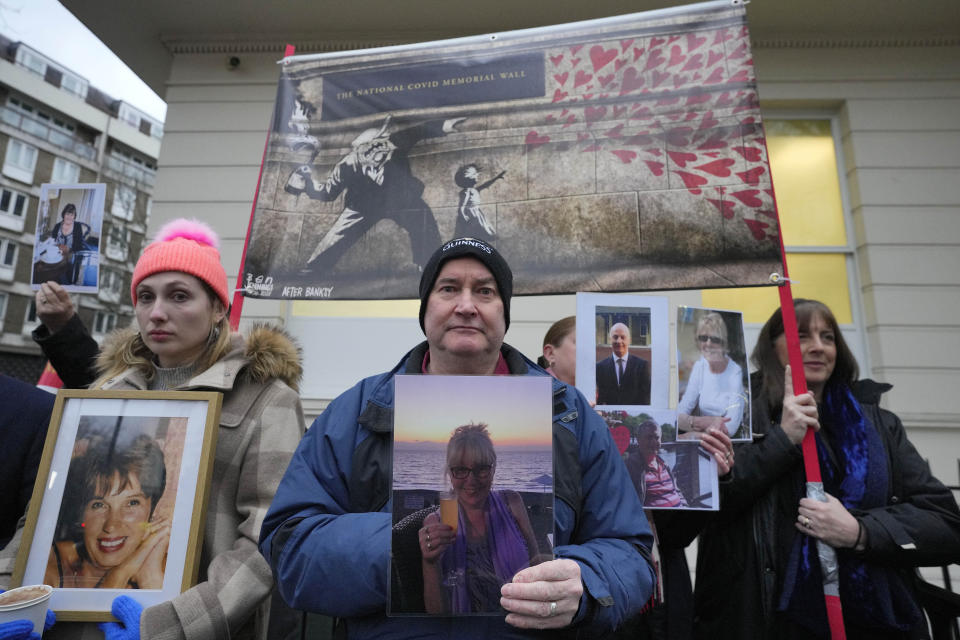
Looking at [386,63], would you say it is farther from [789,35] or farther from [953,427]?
[953,427]

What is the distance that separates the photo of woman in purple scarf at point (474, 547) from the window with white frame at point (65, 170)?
39974mm

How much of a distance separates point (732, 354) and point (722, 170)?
0.78 metres

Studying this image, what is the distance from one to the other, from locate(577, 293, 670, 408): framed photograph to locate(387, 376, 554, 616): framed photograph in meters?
0.95

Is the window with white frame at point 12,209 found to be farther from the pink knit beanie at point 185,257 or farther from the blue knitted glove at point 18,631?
the blue knitted glove at point 18,631

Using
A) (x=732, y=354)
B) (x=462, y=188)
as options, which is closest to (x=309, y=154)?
(x=462, y=188)

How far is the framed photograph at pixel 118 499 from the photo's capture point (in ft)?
4.94

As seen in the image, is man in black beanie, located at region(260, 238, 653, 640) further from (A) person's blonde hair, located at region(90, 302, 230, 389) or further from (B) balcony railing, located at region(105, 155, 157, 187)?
(B) balcony railing, located at region(105, 155, 157, 187)

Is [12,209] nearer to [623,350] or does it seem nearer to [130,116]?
[130,116]

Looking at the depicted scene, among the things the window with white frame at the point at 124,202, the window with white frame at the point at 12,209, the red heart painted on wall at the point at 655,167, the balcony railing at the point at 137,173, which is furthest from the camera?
the window with white frame at the point at 12,209

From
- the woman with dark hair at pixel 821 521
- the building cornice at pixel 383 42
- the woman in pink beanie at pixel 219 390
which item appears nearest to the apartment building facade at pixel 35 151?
the building cornice at pixel 383 42

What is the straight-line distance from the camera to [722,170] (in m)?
2.32

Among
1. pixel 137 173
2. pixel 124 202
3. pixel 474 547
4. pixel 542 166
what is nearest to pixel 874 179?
pixel 542 166

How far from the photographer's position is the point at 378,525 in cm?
122

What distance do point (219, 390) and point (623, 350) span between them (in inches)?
56.7
